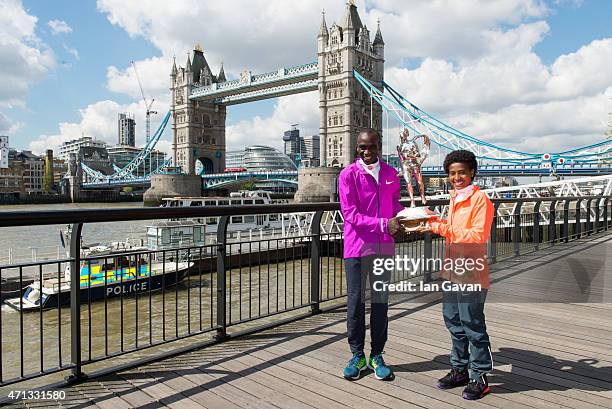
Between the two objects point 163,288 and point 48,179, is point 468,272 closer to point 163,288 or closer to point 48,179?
point 163,288

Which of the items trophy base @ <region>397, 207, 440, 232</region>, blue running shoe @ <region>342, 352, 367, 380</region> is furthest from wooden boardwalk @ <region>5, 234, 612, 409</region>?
trophy base @ <region>397, 207, 440, 232</region>

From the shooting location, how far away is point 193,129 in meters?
92.7

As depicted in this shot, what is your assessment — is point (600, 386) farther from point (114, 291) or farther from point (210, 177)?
point (210, 177)

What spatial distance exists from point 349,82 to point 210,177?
26.9m

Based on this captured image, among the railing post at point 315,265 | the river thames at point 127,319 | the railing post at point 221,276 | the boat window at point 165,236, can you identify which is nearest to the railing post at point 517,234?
the river thames at point 127,319

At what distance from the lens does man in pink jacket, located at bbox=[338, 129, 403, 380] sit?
2.87m

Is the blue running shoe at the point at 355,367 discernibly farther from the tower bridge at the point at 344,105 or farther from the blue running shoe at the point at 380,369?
the tower bridge at the point at 344,105

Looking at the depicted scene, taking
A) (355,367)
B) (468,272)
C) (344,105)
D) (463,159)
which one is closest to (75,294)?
(355,367)

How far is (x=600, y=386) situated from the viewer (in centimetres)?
284

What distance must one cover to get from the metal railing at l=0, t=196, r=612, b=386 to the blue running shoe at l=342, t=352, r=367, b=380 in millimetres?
1141

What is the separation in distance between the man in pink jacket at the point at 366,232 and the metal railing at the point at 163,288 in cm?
106

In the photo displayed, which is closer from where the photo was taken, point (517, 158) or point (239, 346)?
point (239, 346)

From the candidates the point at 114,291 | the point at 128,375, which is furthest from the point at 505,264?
the point at 114,291

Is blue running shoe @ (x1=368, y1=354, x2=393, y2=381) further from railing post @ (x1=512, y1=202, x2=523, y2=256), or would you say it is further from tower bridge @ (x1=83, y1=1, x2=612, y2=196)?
tower bridge @ (x1=83, y1=1, x2=612, y2=196)
